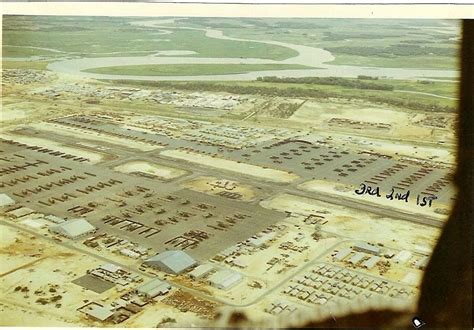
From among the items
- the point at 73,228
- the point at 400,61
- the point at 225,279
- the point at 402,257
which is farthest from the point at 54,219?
the point at 400,61

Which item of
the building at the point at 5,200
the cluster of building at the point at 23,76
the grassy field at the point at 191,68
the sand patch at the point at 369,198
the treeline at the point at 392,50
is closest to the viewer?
the building at the point at 5,200

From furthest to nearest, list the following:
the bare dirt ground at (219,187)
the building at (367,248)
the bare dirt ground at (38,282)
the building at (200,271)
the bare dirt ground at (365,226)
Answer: the bare dirt ground at (219,187) → the bare dirt ground at (365,226) → the building at (367,248) → the building at (200,271) → the bare dirt ground at (38,282)

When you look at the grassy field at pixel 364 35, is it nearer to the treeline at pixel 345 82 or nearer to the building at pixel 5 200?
the treeline at pixel 345 82

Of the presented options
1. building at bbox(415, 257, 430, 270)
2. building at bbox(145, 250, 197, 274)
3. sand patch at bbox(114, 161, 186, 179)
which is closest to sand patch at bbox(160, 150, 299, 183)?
sand patch at bbox(114, 161, 186, 179)

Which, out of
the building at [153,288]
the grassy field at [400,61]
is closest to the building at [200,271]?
the building at [153,288]

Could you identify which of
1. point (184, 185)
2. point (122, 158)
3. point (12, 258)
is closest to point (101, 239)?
point (12, 258)

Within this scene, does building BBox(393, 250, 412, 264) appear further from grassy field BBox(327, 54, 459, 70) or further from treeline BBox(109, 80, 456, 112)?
treeline BBox(109, 80, 456, 112)

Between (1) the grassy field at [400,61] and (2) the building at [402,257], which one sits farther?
(1) the grassy field at [400,61]
